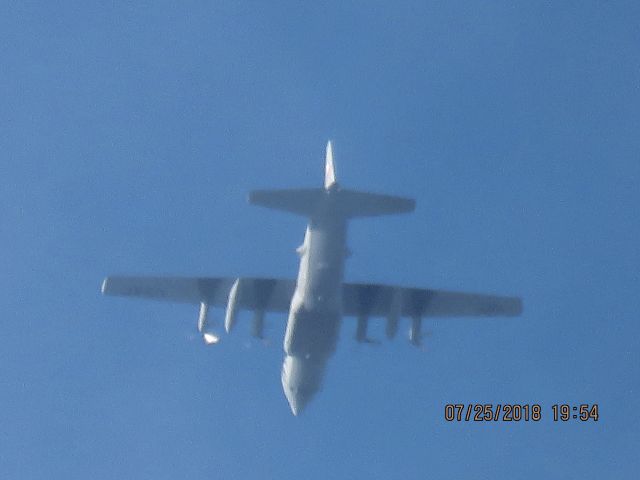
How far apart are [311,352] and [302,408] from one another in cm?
486

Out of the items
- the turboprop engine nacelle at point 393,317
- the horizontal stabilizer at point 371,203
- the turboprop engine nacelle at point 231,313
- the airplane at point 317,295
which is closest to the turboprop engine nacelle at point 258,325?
the airplane at point 317,295

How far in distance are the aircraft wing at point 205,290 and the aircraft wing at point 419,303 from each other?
11.2 ft

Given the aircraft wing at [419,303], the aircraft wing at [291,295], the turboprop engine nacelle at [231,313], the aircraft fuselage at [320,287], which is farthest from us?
the aircraft wing at [419,303]

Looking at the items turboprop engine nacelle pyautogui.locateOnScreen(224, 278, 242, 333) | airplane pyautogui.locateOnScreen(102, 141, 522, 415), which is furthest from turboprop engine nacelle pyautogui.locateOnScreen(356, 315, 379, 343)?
turboprop engine nacelle pyautogui.locateOnScreen(224, 278, 242, 333)

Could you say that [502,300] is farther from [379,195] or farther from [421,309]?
[379,195]

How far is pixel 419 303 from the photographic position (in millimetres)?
44062

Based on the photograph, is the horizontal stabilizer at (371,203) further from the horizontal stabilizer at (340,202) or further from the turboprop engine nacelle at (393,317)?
the turboprop engine nacelle at (393,317)

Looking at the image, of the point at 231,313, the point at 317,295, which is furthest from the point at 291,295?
the point at 317,295

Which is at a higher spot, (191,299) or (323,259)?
(323,259)

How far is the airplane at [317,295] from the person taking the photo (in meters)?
35.0

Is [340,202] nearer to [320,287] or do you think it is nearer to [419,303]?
[320,287]

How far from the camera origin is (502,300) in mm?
45438

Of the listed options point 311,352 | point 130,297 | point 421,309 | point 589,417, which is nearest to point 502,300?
point 421,309

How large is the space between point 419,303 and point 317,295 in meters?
10.2
